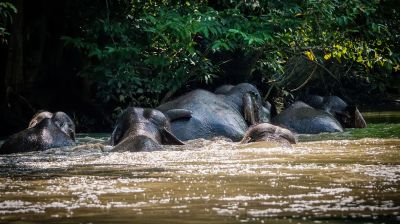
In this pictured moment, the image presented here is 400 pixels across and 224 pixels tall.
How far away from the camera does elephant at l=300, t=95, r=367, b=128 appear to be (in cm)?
1530

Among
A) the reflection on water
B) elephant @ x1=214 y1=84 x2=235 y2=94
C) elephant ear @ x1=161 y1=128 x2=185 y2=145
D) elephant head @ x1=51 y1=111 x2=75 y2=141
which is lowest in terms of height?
the reflection on water

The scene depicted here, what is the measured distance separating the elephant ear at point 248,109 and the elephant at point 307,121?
0.46 meters

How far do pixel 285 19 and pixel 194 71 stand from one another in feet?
5.89

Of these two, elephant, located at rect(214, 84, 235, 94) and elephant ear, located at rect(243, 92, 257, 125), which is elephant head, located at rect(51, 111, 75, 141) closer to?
elephant ear, located at rect(243, 92, 257, 125)

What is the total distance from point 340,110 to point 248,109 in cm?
248

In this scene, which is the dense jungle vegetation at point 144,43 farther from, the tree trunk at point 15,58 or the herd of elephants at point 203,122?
the herd of elephants at point 203,122

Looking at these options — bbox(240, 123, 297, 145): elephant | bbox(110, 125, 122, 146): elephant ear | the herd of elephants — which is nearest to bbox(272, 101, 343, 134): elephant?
the herd of elephants

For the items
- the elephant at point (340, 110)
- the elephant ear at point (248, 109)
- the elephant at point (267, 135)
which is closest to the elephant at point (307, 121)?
the elephant ear at point (248, 109)

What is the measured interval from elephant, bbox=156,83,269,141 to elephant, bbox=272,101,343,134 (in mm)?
494

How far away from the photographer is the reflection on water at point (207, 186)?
4.52 meters

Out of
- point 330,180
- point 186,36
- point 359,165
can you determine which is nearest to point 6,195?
point 330,180

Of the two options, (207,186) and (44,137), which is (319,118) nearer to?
(44,137)

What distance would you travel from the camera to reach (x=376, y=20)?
15.3 meters

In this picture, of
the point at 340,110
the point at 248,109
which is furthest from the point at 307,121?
the point at 340,110
